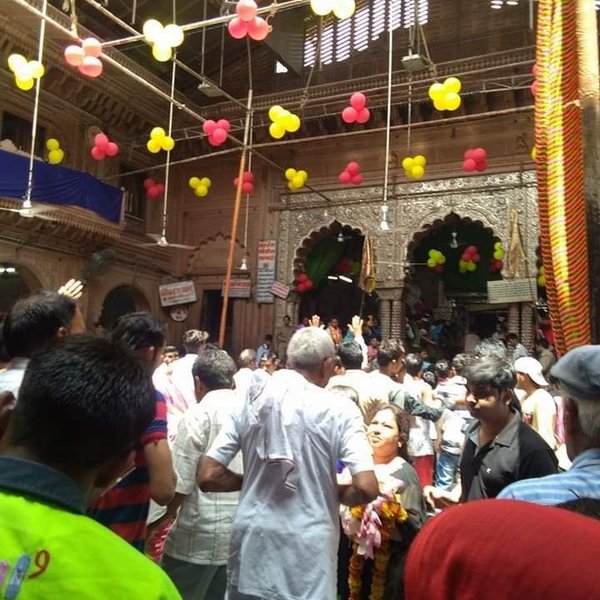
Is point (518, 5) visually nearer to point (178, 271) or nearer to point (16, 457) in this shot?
point (178, 271)

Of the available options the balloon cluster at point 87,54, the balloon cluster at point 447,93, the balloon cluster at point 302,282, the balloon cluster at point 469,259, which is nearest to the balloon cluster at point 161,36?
the balloon cluster at point 87,54

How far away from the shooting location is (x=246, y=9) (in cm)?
529

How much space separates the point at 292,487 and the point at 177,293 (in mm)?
11798

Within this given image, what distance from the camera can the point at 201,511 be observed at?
253 cm

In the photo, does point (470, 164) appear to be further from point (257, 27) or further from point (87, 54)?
point (87, 54)

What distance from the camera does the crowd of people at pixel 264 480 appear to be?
0.66 meters

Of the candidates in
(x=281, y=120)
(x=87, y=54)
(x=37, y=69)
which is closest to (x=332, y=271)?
(x=281, y=120)

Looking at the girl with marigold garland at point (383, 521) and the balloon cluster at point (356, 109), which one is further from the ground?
the balloon cluster at point (356, 109)

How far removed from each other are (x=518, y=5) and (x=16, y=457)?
12449 mm

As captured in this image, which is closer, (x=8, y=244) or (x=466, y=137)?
(x=8, y=244)

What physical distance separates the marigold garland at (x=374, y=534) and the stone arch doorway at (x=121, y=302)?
1129 cm

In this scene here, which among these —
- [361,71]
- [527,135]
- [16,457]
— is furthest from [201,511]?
[361,71]

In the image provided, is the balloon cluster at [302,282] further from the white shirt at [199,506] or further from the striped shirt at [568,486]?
the striped shirt at [568,486]

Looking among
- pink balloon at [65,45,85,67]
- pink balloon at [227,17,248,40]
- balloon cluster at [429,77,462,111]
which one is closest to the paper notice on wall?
balloon cluster at [429,77,462,111]
